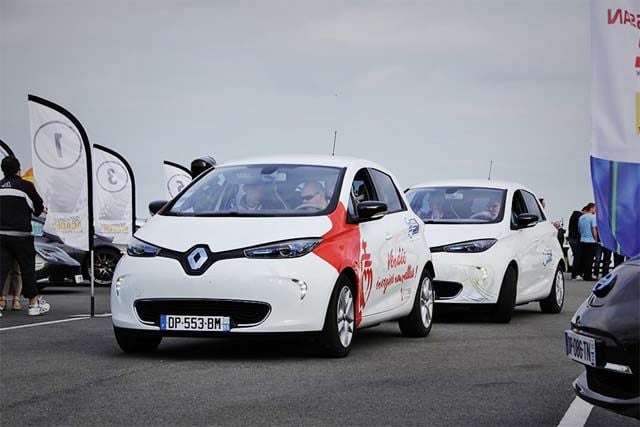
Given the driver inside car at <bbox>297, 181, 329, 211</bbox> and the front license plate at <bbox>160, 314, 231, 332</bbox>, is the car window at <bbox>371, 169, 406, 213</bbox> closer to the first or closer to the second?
the driver inside car at <bbox>297, 181, 329, 211</bbox>

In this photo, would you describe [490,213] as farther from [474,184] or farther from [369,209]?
[369,209]

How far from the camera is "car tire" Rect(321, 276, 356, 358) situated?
33.6 ft

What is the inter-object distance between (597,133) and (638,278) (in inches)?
94.1

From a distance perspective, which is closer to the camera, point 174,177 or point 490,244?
point 490,244

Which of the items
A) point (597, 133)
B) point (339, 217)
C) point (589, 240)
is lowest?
point (589, 240)

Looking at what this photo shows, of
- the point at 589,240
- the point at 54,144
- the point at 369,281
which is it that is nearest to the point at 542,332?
the point at 369,281

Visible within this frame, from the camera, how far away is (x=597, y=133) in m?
8.23

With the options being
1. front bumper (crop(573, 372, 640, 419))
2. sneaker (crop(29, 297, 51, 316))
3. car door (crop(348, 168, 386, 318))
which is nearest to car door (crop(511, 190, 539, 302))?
car door (crop(348, 168, 386, 318))

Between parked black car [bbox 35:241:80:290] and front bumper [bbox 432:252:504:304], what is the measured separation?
29.8 feet

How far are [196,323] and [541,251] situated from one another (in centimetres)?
727

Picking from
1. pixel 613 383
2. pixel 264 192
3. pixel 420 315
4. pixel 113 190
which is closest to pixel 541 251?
pixel 420 315

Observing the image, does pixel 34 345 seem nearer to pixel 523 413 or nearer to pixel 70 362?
pixel 70 362

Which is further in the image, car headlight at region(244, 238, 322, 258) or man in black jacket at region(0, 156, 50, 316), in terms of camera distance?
man in black jacket at region(0, 156, 50, 316)

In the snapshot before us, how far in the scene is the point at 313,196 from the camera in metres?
11.1
